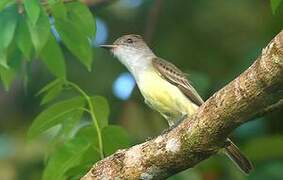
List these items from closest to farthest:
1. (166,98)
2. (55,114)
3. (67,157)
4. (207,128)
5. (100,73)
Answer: (207,128)
(67,157)
(55,114)
(166,98)
(100,73)

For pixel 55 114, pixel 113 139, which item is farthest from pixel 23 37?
pixel 113 139

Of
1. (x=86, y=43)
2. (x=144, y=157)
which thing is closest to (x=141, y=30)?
(x=86, y=43)

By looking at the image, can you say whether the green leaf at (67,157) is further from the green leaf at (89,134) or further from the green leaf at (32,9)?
the green leaf at (32,9)

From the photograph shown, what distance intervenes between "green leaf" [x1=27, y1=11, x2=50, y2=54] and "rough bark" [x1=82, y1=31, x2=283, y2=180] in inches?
22.9

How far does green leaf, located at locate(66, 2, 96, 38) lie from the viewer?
385 cm

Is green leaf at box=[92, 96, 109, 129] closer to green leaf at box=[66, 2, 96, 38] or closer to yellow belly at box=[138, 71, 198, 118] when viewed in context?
green leaf at box=[66, 2, 96, 38]

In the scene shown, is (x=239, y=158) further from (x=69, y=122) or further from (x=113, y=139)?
(x=69, y=122)

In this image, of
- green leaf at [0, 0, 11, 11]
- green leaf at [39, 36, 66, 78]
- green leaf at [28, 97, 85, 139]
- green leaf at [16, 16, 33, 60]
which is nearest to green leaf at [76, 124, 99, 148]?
green leaf at [28, 97, 85, 139]

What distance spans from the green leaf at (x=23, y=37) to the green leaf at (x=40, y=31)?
84 mm

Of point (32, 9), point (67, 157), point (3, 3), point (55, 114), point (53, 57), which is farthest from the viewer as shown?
point (53, 57)

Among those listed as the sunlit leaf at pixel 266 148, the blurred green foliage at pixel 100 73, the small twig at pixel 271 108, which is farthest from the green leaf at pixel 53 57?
the sunlit leaf at pixel 266 148

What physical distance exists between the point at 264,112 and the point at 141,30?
153 inches

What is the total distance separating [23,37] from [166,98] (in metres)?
1.01

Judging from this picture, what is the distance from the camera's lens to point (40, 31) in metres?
3.72
